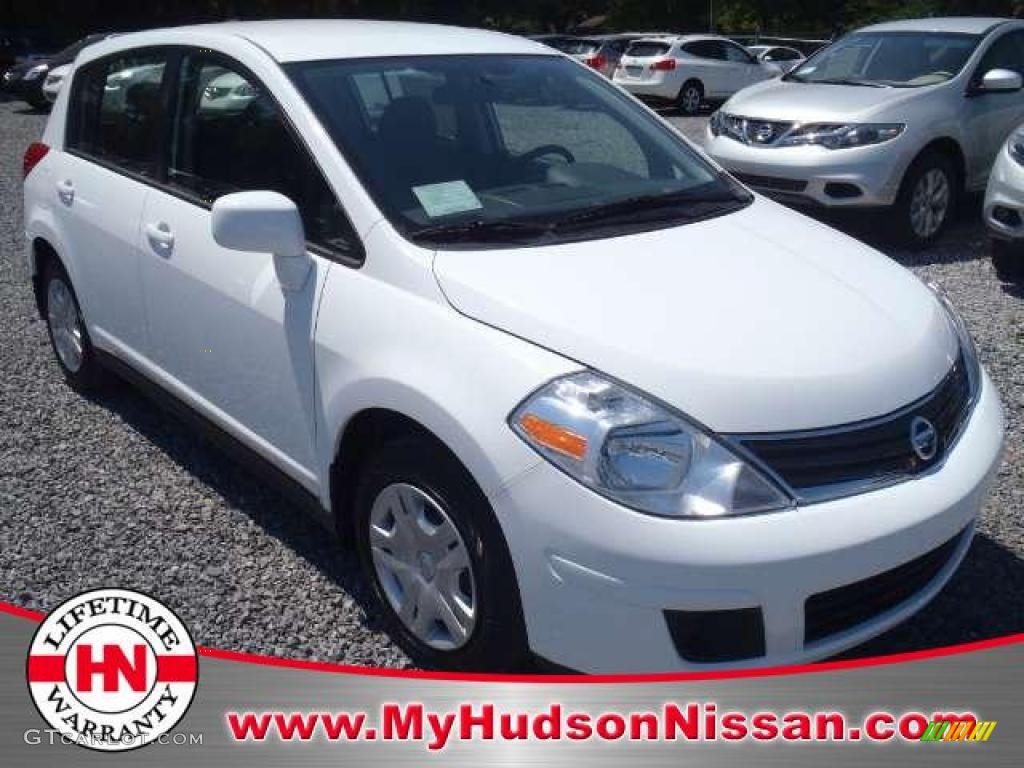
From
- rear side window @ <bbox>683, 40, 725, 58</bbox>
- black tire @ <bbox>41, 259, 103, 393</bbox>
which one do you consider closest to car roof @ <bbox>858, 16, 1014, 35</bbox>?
black tire @ <bbox>41, 259, 103, 393</bbox>

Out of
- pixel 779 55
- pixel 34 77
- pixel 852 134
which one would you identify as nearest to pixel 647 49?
pixel 779 55

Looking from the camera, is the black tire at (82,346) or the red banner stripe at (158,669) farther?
the black tire at (82,346)

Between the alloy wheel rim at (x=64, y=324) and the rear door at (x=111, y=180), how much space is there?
299 mm

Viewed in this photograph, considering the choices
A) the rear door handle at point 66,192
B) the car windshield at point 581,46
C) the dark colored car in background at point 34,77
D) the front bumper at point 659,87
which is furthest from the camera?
the car windshield at point 581,46

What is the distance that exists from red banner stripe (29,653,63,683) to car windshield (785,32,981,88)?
717cm

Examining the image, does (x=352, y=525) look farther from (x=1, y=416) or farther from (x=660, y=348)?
(x=1, y=416)

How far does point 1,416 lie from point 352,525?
2.53 metres

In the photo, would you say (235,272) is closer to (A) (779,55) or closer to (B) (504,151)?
(B) (504,151)

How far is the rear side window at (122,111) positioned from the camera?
3994 millimetres

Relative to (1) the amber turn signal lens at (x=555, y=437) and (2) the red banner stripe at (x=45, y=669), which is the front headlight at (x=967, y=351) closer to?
(1) the amber turn signal lens at (x=555, y=437)

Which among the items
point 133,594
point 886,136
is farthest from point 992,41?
point 133,594

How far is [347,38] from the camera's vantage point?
3.67 metres

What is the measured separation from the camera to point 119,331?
4.28 metres

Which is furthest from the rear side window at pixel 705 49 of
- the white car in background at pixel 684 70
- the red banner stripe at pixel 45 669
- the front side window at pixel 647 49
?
the red banner stripe at pixel 45 669
